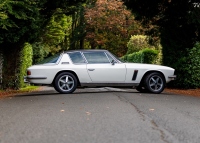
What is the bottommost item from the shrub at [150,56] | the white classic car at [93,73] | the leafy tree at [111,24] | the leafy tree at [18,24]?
the white classic car at [93,73]

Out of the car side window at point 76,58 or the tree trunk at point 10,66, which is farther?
the tree trunk at point 10,66

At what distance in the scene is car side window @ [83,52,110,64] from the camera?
44.7 ft

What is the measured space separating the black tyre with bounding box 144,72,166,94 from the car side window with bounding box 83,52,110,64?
1.47 m

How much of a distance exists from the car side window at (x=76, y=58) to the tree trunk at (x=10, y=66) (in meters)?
4.29

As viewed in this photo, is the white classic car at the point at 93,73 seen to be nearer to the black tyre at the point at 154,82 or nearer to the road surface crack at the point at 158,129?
the black tyre at the point at 154,82

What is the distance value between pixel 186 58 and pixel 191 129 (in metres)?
12.3

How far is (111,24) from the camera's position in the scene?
48812 millimetres

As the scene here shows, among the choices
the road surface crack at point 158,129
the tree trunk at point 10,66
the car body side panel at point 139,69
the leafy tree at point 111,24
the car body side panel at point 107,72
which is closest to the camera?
the road surface crack at point 158,129

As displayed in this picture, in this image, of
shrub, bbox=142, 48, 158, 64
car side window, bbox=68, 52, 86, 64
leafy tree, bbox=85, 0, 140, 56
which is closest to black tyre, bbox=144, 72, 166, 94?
car side window, bbox=68, 52, 86, 64

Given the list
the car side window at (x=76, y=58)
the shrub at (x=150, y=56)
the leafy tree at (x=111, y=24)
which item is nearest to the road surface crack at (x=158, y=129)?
the car side window at (x=76, y=58)

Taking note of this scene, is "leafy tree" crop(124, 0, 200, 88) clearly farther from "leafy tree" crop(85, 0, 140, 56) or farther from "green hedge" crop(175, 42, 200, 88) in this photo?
"leafy tree" crop(85, 0, 140, 56)

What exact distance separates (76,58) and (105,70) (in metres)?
1.03

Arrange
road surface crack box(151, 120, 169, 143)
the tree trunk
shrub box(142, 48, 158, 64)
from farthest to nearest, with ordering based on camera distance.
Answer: shrub box(142, 48, 158, 64) < the tree trunk < road surface crack box(151, 120, 169, 143)

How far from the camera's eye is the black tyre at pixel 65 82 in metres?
13.1
